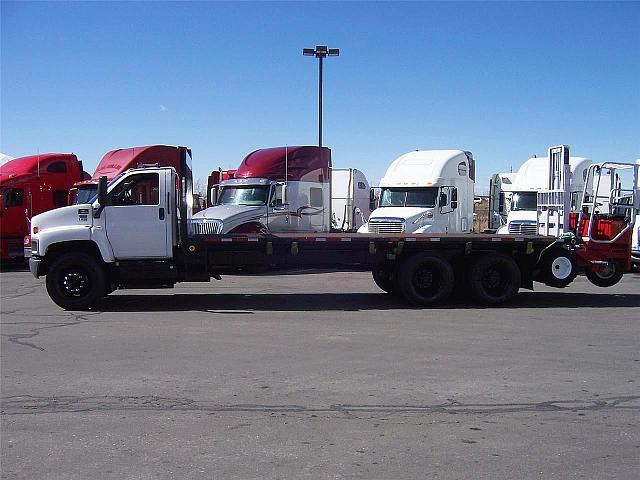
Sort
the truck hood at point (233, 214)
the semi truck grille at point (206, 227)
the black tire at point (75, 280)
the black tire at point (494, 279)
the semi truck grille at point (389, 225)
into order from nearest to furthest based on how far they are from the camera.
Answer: the black tire at point (75, 280) < the black tire at point (494, 279) < the semi truck grille at point (206, 227) < the truck hood at point (233, 214) < the semi truck grille at point (389, 225)

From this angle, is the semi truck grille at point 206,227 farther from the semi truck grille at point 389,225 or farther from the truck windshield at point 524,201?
the truck windshield at point 524,201

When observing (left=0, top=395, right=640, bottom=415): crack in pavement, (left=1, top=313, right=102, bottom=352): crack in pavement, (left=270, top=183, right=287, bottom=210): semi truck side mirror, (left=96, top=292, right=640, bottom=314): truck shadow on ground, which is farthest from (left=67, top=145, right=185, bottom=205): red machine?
(left=0, top=395, right=640, bottom=415): crack in pavement

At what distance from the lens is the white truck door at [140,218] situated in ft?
37.4

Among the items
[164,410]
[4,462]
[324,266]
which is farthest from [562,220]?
[4,462]

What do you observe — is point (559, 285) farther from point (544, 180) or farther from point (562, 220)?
point (544, 180)

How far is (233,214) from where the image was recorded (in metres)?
17.6

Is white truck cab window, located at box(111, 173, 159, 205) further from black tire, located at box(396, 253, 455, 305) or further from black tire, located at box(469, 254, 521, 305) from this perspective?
black tire, located at box(469, 254, 521, 305)

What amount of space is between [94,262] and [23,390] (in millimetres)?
5132

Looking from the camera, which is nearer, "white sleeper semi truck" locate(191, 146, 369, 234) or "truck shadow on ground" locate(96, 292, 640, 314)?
"truck shadow on ground" locate(96, 292, 640, 314)

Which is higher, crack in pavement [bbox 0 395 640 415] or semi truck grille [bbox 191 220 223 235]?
semi truck grille [bbox 191 220 223 235]

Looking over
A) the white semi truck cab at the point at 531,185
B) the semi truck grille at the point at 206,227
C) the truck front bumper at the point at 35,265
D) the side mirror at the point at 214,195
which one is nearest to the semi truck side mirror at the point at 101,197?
the truck front bumper at the point at 35,265

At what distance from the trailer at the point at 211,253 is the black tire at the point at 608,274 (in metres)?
0.11

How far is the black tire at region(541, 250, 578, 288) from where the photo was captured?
12156mm

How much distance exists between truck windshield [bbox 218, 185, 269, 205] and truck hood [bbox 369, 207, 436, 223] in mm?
3238
